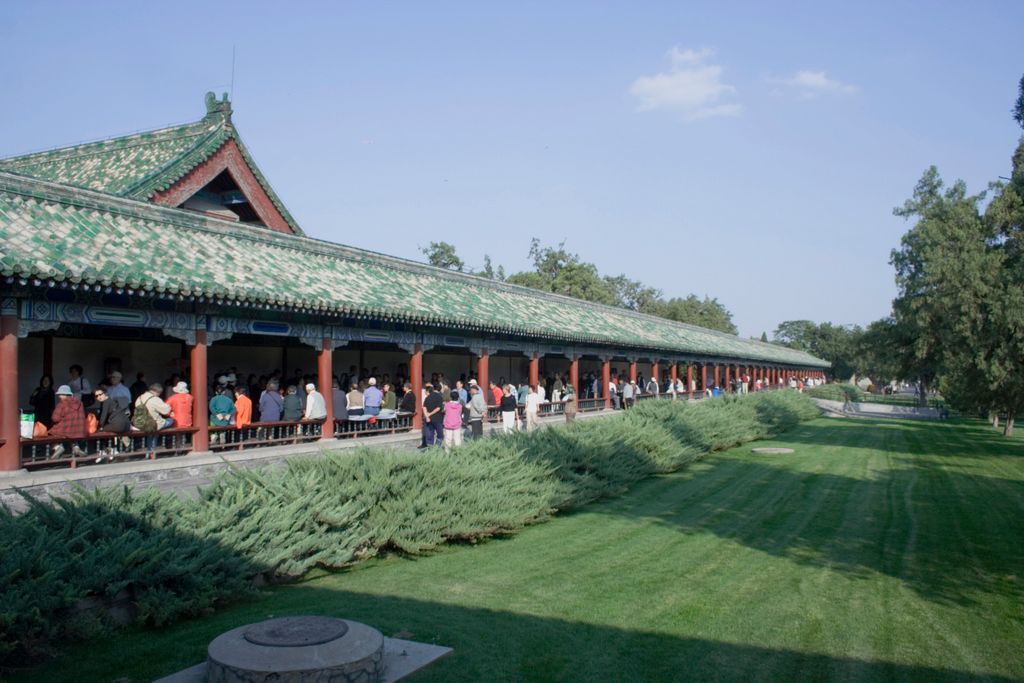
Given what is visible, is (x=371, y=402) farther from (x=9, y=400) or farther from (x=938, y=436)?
(x=938, y=436)

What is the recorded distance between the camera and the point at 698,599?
8.82m

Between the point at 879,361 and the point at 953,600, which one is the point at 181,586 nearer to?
the point at 953,600

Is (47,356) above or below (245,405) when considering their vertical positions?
above

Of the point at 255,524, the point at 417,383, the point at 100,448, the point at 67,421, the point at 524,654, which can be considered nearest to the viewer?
the point at 524,654

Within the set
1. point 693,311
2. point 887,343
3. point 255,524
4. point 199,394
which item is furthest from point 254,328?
point 693,311

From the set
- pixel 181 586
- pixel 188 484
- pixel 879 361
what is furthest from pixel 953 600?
pixel 879 361

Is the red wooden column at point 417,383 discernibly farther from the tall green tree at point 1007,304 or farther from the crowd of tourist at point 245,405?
the tall green tree at point 1007,304

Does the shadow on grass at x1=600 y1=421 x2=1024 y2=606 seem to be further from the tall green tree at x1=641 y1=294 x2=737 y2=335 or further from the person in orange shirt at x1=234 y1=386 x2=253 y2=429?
the tall green tree at x1=641 y1=294 x2=737 y2=335

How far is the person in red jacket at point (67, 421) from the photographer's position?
11.9m

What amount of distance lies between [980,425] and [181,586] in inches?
1824

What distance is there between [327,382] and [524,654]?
10750 millimetres

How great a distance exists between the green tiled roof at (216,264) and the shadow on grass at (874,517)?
21.9 ft

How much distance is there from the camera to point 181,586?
24.2 ft

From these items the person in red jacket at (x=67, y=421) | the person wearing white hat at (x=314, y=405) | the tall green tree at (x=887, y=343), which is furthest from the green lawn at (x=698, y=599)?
the tall green tree at (x=887, y=343)
